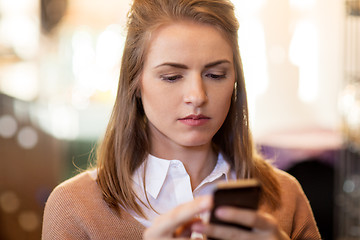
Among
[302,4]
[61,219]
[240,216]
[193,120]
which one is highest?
[302,4]

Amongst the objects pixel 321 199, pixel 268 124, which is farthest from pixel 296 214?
pixel 268 124

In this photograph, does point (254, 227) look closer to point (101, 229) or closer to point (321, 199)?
point (101, 229)

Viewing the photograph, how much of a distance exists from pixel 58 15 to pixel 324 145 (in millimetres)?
2117

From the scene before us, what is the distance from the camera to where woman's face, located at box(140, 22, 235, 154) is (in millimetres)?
1102

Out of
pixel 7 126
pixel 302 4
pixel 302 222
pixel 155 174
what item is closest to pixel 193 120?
pixel 155 174

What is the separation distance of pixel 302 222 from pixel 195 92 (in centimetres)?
52

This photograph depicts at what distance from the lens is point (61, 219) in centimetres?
116

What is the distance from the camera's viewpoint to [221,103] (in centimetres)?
115

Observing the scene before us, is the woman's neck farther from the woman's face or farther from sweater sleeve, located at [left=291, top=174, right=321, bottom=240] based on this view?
sweater sleeve, located at [left=291, top=174, right=321, bottom=240]

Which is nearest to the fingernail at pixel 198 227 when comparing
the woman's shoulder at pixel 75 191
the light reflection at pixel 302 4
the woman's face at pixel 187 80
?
the woman's face at pixel 187 80

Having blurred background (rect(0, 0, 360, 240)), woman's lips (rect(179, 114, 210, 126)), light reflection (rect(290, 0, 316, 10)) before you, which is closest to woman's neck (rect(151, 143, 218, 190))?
woman's lips (rect(179, 114, 210, 126))

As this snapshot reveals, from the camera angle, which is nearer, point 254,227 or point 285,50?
point 254,227

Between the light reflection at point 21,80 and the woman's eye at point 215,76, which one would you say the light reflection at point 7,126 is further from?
the woman's eye at point 215,76

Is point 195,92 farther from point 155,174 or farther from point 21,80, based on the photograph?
point 21,80
